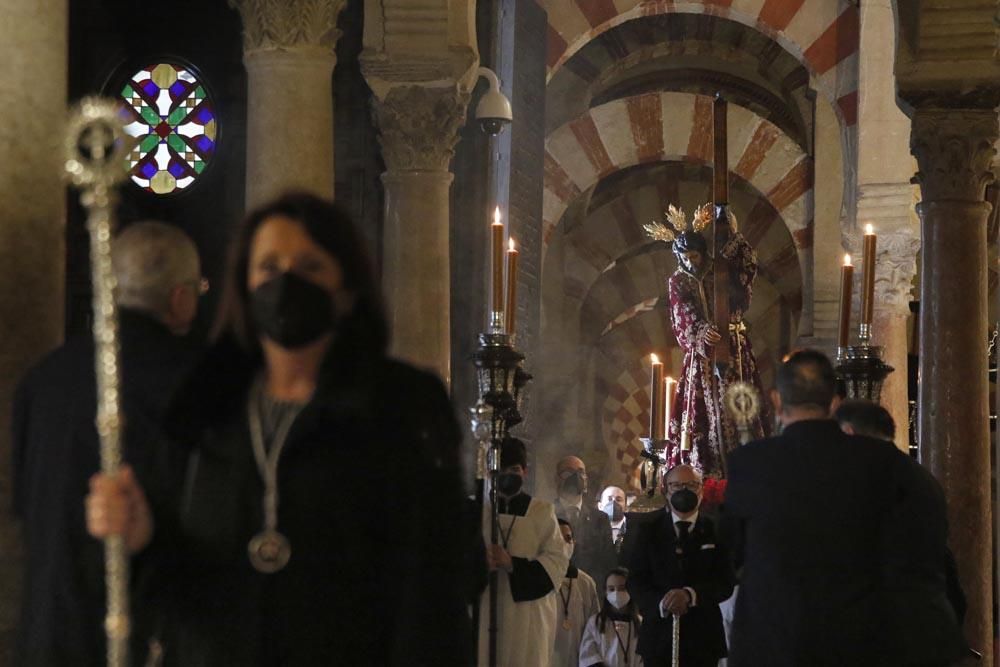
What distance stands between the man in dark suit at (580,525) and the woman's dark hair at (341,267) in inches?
469

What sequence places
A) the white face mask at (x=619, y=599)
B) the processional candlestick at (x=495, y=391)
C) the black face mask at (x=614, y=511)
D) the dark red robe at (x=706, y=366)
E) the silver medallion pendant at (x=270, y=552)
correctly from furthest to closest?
1. the black face mask at (x=614, y=511)
2. the dark red robe at (x=706, y=366)
3. the white face mask at (x=619, y=599)
4. the processional candlestick at (x=495, y=391)
5. the silver medallion pendant at (x=270, y=552)

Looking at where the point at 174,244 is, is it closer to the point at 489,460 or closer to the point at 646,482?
the point at 489,460

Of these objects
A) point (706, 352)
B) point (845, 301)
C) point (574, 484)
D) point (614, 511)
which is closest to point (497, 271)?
→ point (845, 301)

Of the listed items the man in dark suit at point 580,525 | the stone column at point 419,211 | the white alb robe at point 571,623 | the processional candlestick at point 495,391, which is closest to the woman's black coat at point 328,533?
the processional candlestick at point 495,391

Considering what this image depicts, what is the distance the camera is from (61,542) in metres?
3.72

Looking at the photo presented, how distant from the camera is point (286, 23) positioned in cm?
839

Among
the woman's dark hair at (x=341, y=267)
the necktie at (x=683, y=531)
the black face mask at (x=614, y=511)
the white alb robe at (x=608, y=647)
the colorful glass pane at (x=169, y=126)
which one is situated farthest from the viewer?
the black face mask at (x=614, y=511)

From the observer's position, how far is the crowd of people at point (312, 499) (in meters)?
3.07

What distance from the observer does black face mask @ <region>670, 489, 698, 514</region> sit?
8344 millimetres

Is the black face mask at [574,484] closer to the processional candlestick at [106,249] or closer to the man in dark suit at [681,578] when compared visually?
the man in dark suit at [681,578]

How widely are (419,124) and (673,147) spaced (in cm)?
998

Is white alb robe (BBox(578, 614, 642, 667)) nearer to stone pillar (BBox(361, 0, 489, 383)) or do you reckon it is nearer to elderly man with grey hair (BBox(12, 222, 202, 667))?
stone pillar (BBox(361, 0, 489, 383))

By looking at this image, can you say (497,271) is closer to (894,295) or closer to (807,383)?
(807,383)

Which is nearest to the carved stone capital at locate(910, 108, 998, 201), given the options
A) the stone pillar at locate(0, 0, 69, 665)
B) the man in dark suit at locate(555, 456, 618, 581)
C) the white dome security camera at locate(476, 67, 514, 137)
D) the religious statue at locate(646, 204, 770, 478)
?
the religious statue at locate(646, 204, 770, 478)
